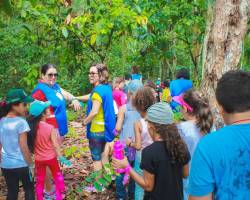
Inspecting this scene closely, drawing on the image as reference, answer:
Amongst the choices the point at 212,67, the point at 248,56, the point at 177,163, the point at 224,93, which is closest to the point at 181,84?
the point at 212,67

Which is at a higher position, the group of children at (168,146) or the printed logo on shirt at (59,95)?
the printed logo on shirt at (59,95)

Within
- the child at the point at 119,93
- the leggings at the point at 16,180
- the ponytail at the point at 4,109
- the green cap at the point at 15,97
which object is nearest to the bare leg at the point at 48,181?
the leggings at the point at 16,180

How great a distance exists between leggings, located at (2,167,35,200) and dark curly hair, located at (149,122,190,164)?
6.35 ft

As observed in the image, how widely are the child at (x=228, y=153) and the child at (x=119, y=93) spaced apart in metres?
4.71

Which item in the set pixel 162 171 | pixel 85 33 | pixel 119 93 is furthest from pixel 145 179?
pixel 85 33

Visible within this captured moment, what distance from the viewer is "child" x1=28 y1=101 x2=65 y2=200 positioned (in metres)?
4.54

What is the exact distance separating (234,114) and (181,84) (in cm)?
651

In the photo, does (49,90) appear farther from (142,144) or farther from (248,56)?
(248,56)

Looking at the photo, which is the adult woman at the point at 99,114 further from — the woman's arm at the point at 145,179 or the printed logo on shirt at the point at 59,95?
the woman's arm at the point at 145,179

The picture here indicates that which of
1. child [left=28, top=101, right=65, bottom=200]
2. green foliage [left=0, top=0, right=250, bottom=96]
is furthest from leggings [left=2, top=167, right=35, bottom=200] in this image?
green foliage [left=0, top=0, right=250, bottom=96]

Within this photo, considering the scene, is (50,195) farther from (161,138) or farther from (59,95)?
(161,138)

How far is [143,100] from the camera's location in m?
4.20

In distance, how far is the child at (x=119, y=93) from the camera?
7001 mm

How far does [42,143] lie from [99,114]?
1022 mm
